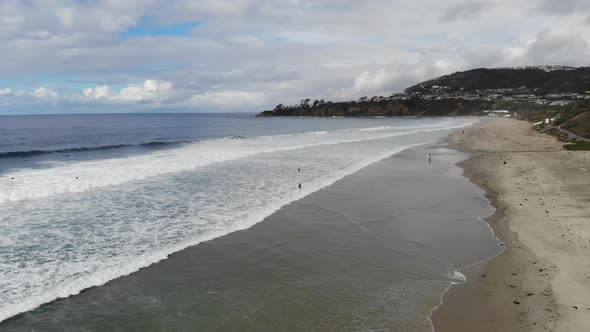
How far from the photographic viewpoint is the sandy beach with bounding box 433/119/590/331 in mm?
7461

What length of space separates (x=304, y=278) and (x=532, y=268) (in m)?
5.42

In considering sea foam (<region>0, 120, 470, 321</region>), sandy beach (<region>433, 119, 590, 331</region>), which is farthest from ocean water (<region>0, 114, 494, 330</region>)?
sandy beach (<region>433, 119, 590, 331</region>)

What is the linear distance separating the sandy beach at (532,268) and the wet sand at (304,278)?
53 cm

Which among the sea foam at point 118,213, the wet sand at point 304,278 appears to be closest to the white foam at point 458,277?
the wet sand at point 304,278

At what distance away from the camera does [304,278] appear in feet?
31.1

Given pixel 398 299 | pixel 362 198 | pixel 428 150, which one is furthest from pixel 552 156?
pixel 398 299

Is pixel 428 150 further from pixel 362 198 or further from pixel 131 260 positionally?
pixel 131 260

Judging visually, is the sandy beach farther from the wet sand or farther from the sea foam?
the sea foam

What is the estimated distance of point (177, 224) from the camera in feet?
45.1

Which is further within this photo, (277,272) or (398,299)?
(277,272)

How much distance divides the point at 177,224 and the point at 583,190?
54.2 ft

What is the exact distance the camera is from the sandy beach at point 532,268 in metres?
7.46

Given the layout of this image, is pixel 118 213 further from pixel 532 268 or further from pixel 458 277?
pixel 532 268

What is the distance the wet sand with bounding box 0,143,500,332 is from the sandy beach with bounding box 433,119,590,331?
530 mm
